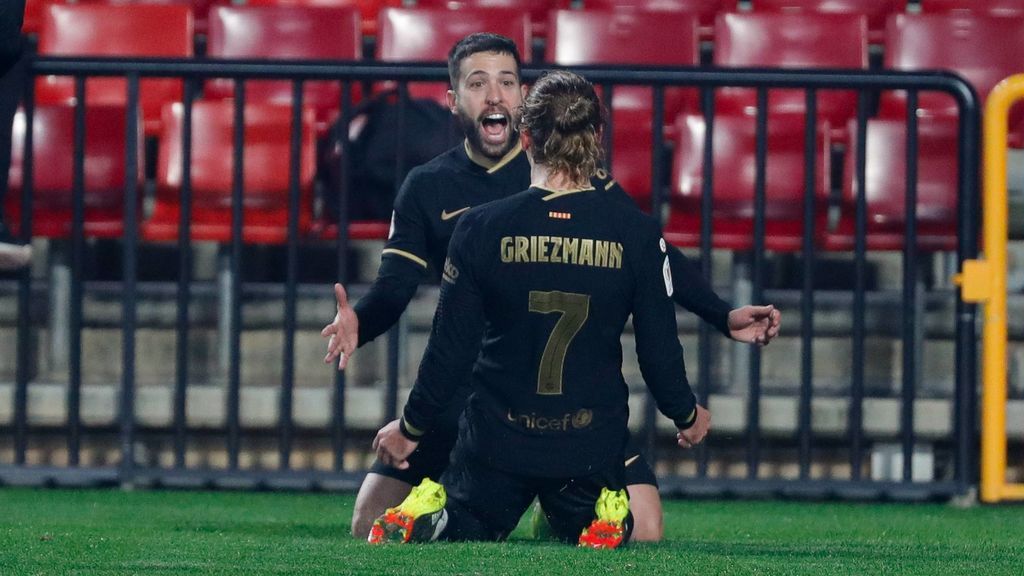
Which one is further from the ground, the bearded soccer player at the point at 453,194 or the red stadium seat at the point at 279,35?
the red stadium seat at the point at 279,35

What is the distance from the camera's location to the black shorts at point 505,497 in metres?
3.66

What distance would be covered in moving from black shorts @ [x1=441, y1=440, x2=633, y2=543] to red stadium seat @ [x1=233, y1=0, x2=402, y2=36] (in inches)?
146

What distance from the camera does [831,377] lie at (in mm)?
5602

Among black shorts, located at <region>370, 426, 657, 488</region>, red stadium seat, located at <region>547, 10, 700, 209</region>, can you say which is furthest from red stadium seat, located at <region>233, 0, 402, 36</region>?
black shorts, located at <region>370, 426, 657, 488</region>

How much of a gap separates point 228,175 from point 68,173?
22.3 inches

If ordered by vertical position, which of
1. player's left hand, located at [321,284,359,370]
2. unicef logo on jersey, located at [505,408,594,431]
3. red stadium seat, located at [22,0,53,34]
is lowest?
unicef logo on jersey, located at [505,408,594,431]

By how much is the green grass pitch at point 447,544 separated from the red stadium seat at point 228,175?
0.96 metres

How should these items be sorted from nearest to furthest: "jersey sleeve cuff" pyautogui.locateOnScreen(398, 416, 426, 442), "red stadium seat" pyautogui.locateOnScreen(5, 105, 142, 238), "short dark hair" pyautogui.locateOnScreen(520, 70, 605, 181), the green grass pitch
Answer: the green grass pitch
"short dark hair" pyautogui.locateOnScreen(520, 70, 605, 181)
"jersey sleeve cuff" pyautogui.locateOnScreen(398, 416, 426, 442)
"red stadium seat" pyautogui.locateOnScreen(5, 105, 142, 238)

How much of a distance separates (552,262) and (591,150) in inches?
9.7

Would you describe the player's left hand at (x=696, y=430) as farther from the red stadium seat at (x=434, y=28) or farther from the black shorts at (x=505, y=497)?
the red stadium seat at (x=434, y=28)

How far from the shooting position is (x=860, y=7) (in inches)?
282

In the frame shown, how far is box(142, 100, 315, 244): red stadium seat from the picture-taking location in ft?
18.9

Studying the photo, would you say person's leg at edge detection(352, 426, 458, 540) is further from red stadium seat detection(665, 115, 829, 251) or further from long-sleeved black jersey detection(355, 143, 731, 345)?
red stadium seat detection(665, 115, 829, 251)

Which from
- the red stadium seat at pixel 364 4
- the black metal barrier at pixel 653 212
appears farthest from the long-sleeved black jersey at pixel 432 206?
the red stadium seat at pixel 364 4
